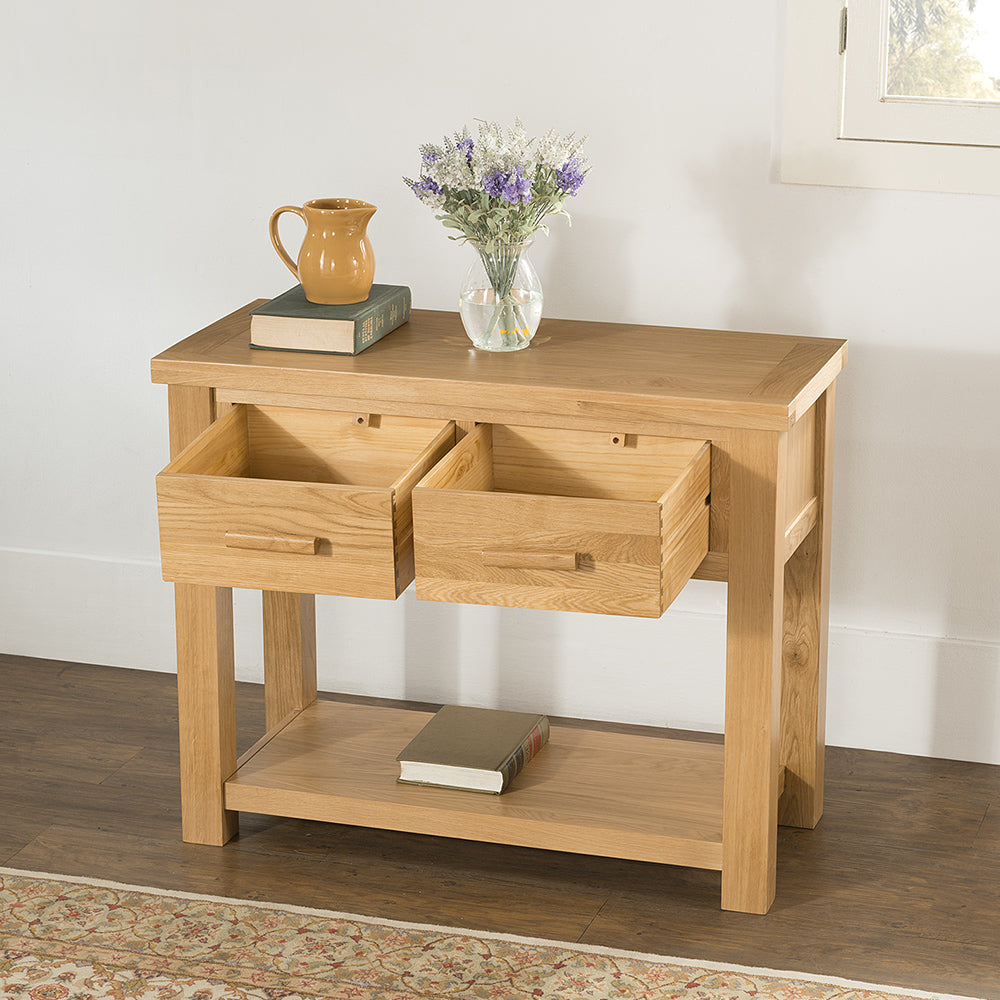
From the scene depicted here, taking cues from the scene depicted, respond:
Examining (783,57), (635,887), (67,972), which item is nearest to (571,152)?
(783,57)

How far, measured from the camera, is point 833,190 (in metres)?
2.41

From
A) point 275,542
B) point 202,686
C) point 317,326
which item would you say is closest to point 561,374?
point 317,326

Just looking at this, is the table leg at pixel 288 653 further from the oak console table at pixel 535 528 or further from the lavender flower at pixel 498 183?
the lavender flower at pixel 498 183

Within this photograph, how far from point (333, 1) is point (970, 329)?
115 centimetres

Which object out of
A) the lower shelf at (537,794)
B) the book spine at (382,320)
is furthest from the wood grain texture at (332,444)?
the lower shelf at (537,794)

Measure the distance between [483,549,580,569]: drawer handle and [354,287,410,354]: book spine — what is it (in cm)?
45

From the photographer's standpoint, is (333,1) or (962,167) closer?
(962,167)

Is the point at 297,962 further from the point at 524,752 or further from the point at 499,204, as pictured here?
the point at 499,204

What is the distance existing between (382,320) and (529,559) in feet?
1.82

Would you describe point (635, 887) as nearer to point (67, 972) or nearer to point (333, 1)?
point (67, 972)

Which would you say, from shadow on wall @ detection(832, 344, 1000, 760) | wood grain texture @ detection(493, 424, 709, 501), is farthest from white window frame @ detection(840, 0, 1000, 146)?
wood grain texture @ detection(493, 424, 709, 501)

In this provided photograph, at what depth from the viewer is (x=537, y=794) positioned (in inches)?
87.1

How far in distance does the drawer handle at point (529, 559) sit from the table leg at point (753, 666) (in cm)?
27

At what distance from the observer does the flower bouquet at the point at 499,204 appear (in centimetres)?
203
